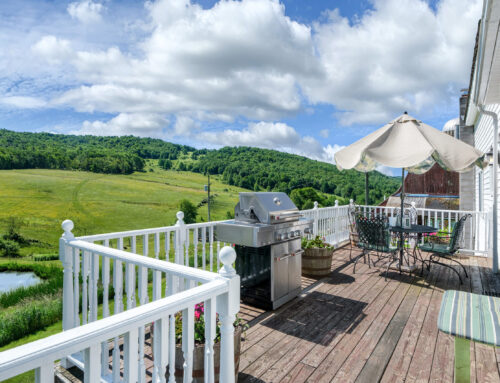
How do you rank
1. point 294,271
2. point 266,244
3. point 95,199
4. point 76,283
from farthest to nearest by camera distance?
point 95,199
point 294,271
point 266,244
point 76,283

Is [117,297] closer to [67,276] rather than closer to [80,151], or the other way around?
[67,276]

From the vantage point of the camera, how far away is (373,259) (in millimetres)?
6355

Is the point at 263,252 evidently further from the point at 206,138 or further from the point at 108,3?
the point at 206,138

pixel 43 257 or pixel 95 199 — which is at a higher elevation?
pixel 95 199

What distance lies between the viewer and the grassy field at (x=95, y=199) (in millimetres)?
24078

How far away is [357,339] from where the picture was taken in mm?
2961

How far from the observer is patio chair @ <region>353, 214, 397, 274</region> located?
4898 mm


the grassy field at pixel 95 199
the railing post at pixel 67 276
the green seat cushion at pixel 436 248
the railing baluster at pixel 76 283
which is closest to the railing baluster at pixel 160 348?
the railing baluster at pixel 76 283

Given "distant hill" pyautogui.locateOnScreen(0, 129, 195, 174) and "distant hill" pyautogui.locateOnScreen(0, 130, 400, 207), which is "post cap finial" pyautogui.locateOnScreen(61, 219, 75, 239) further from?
"distant hill" pyautogui.locateOnScreen(0, 129, 195, 174)

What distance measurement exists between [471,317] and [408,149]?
2954 mm

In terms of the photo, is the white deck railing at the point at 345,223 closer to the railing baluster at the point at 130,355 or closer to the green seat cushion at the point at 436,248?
the green seat cushion at the point at 436,248

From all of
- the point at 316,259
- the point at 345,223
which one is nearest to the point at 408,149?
the point at 316,259

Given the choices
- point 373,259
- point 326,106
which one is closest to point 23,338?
point 373,259

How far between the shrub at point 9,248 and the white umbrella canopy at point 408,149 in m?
A: 25.0
